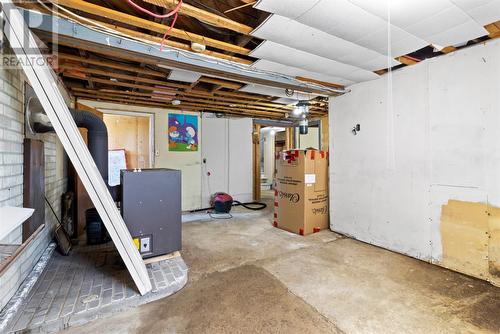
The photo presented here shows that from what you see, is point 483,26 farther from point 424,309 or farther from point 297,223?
point 297,223

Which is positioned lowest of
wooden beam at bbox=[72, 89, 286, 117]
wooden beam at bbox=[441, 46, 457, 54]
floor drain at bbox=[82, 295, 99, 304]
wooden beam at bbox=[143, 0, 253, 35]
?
floor drain at bbox=[82, 295, 99, 304]

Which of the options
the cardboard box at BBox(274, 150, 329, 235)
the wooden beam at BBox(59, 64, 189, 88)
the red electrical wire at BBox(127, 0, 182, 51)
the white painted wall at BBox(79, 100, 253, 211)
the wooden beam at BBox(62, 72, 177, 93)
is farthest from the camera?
the white painted wall at BBox(79, 100, 253, 211)

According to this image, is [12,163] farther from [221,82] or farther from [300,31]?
[300,31]

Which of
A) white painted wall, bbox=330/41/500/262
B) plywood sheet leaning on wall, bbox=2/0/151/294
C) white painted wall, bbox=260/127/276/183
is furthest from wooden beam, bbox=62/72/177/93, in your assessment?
white painted wall, bbox=260/127/276/183

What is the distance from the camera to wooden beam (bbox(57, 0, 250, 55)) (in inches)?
67.1

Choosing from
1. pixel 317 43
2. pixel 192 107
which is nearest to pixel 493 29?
pixel 317 43

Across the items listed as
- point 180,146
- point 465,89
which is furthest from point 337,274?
point 180,146

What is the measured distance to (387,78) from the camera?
3.05m

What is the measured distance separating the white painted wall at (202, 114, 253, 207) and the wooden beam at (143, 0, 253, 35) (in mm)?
3650

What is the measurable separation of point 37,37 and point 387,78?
3.72m

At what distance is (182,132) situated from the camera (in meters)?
5.27

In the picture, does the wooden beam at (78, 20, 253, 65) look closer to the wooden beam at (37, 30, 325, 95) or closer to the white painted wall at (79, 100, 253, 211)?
the wooden beam at (37, 30, 325, 95)

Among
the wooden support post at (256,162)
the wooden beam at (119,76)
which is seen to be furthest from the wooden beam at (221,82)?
the wooden support post at (256,162)

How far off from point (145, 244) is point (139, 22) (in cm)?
199
